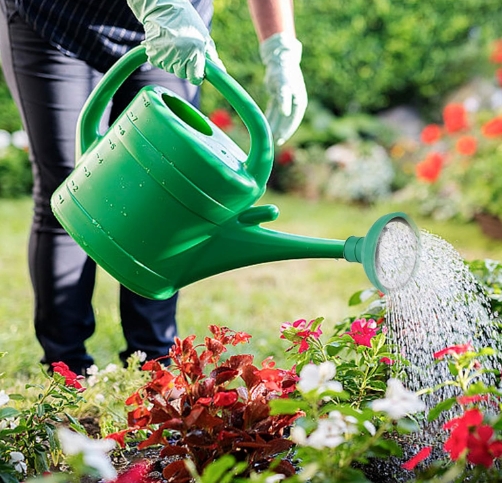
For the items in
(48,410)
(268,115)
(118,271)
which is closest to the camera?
(48,410)

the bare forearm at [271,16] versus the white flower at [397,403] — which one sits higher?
the bare forearm at [271,16]

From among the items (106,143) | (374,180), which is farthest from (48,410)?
(374,180)

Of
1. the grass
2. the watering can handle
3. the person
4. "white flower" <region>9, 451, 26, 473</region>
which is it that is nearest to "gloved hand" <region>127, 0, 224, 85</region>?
the watering can handle

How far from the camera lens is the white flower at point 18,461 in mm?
1357

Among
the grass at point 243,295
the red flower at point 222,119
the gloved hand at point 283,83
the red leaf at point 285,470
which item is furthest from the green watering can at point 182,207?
the red flower at point 222,119

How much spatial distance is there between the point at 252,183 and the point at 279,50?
648 millimetres

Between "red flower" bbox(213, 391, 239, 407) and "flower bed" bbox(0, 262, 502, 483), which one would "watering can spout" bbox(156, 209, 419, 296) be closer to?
"flower bed" bbox(0, 262, 502, 483)

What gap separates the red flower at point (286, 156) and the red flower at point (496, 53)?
1.35 m

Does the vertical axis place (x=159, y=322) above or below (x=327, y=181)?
above

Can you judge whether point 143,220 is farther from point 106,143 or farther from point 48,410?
point 48,410

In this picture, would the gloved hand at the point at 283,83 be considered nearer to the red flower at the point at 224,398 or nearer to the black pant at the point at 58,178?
the black pant at the point at 58,178

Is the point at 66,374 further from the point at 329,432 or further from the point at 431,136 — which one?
the point at 431,136

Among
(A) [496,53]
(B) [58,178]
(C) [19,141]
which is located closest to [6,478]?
(B) [58,178]

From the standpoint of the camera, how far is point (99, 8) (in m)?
1.93
